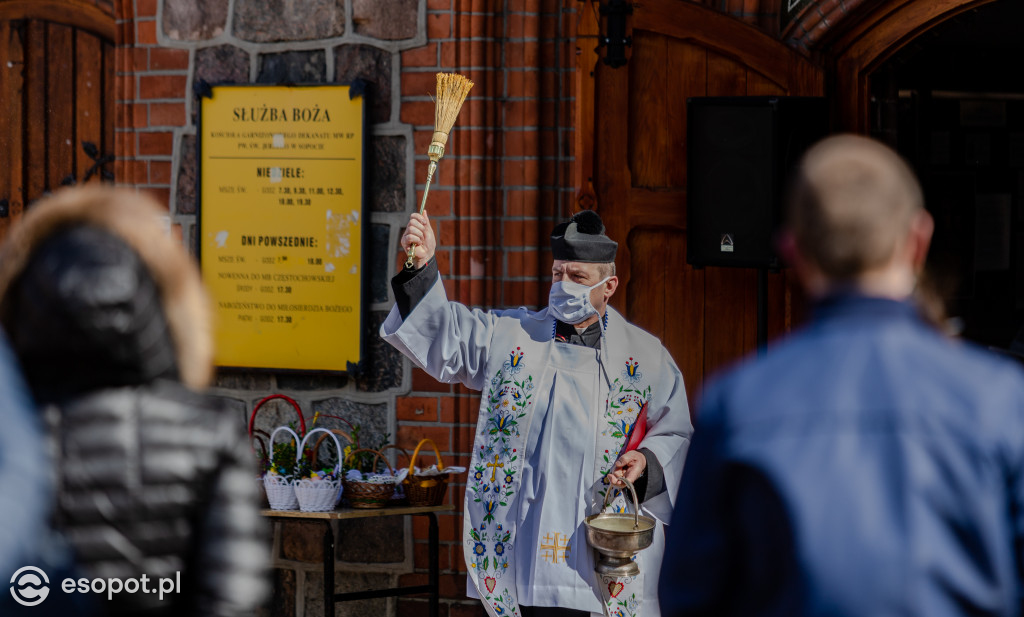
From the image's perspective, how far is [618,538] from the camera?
310 centimetres

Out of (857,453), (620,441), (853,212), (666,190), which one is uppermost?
(666,190)

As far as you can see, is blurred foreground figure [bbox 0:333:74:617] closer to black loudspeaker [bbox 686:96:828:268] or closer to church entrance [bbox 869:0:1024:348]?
black loudspeaker [bbox 686:96:828:268]

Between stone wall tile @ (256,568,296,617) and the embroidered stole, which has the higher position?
the embroidered stole

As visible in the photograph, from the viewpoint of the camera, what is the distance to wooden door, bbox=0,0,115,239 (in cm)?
509

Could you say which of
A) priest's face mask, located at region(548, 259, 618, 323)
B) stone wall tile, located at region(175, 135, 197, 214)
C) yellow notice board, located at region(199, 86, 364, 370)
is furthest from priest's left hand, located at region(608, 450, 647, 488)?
stone wall tile, located at region(175, 135, 197, 214)

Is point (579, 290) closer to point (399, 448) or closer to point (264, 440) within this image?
point (399, 448)

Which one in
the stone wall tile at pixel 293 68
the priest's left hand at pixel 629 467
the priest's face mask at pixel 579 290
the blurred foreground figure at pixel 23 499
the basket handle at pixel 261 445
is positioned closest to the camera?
the blurred foreground figure at pixel 23 499

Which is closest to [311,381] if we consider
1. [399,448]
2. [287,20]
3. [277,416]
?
[277,416]

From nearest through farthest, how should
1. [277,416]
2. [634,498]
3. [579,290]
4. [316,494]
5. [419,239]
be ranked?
[634,498] < [419,239] < [579,290] < [316,494] < [277,416]

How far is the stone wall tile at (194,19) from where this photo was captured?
15.0 ft

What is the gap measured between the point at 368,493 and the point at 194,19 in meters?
2.20

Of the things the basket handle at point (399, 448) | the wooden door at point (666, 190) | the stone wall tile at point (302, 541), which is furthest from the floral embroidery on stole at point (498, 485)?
the stone wall tile at point (302, 541)

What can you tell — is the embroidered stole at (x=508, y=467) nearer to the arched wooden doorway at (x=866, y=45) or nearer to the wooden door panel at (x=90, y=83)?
the arched wooden doorway at (x=866, y=45)
